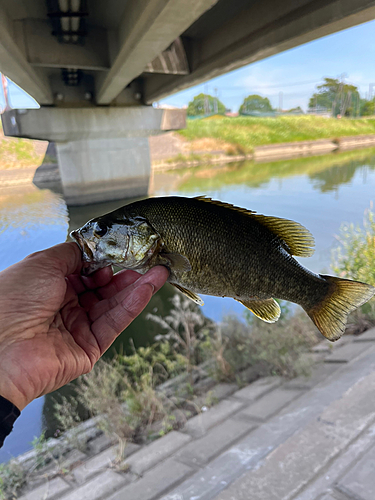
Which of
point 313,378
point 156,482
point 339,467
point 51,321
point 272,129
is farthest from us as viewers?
point 272,129

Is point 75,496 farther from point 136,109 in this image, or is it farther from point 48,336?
point 136,109

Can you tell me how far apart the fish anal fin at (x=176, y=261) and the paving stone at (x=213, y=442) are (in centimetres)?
365

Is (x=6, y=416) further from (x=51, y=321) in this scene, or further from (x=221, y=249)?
(x=221, y=249)

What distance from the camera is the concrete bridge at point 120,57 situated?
4578 millimetres

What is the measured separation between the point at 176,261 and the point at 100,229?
387 millimetres

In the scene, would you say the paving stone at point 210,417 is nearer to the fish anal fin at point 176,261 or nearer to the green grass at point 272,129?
the fish anal fin at point 176,261

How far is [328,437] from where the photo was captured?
4.09 meters

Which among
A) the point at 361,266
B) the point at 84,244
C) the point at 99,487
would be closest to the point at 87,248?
the point at 84,244

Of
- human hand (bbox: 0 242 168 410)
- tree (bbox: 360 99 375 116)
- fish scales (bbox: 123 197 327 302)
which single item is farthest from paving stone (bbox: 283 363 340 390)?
tree (bbox: 360 99 375 116)

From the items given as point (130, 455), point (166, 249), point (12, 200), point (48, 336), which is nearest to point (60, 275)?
point (48, 336)

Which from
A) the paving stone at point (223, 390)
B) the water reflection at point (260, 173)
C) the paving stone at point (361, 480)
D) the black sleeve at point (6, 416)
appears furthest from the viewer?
the water reflection at point (260, 173)

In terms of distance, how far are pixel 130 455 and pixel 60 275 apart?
3955mm

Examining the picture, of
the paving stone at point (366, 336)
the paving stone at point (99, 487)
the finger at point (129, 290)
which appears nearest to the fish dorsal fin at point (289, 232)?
the finger at point (129, 290)

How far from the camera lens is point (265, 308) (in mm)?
1890
